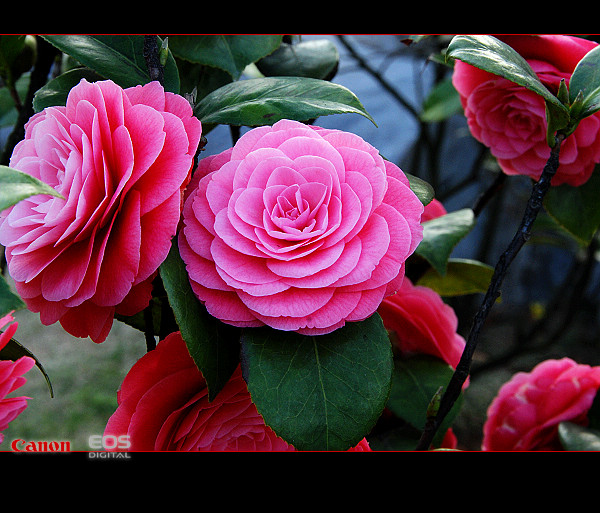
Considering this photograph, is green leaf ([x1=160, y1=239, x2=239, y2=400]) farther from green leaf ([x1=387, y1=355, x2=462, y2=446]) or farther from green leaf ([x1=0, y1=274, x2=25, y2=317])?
green leaf ([x1=387, y1=355, x2=462, y2=446])

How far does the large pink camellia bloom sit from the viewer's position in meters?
0.40

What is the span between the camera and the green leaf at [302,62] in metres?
0.72

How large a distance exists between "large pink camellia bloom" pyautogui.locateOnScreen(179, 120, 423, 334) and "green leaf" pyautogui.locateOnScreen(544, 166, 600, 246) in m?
0.40

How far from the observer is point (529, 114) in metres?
0.64

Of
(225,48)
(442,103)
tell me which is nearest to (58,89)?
(225,48)

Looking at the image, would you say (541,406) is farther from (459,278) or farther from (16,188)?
(16,188)

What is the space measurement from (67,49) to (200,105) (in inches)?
4.5

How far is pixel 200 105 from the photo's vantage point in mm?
511

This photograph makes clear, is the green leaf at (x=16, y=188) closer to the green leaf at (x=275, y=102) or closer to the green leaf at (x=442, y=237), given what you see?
the green leaf at (x=275, y=102)

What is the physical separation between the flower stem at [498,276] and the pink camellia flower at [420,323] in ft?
0.38

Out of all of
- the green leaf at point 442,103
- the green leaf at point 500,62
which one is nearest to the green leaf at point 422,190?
the green leaf at point 500,62

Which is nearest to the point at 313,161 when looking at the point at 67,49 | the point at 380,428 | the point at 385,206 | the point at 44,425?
the point at 385,206

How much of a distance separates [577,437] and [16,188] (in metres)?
0.63
